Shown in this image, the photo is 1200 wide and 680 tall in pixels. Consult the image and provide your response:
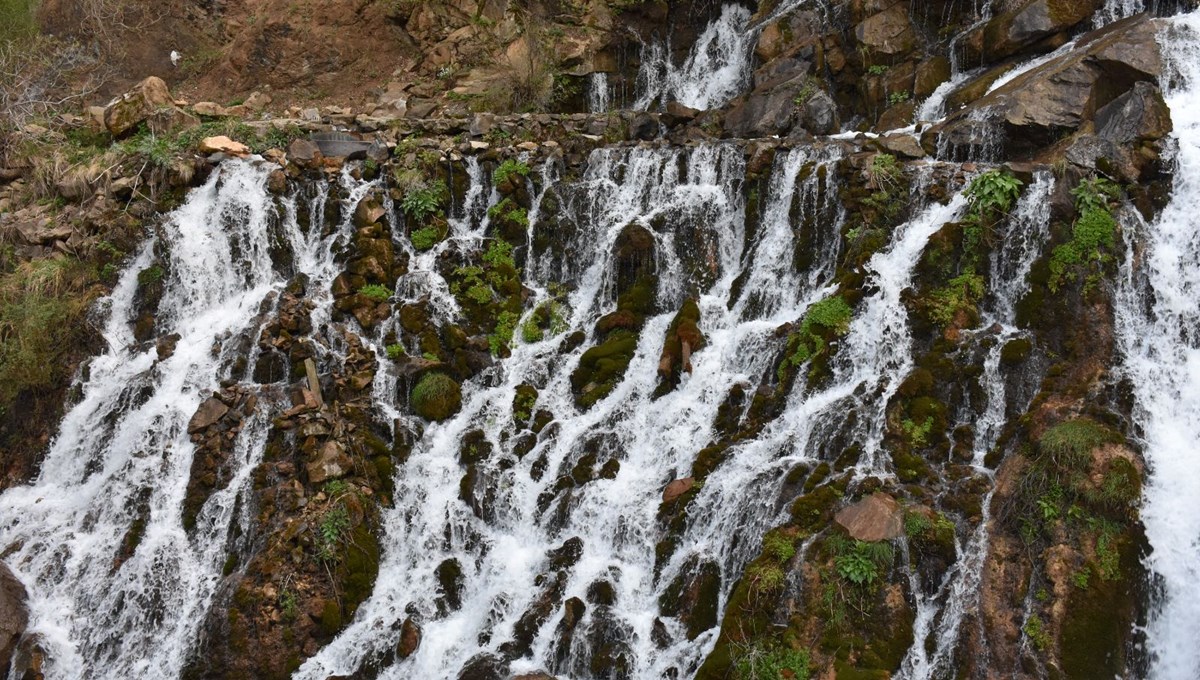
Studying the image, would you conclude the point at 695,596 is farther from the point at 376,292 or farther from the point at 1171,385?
the point at 376,292

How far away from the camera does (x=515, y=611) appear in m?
9.47

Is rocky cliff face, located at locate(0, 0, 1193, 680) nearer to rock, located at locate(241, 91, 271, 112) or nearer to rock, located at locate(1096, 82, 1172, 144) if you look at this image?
rock, located at locate(1096, 82, 1172, 144)

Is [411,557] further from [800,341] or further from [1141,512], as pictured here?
[1141,512]

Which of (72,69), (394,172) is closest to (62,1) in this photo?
(72,69)

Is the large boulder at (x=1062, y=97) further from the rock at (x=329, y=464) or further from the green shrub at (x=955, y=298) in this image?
the rock at (x=329, y=464)

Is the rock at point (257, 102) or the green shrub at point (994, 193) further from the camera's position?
the rock at point (257, 102)

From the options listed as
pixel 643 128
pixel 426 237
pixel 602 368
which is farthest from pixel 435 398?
pixel 643 128

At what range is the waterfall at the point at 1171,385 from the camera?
7.39 m

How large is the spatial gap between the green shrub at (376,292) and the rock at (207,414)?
274cm

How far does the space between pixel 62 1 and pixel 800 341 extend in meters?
21.3

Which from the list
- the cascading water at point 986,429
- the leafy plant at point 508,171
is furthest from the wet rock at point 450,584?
the leafy plant at point 508,171

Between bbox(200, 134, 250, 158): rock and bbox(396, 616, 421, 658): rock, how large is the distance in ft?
30.3

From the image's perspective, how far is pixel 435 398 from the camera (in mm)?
11867

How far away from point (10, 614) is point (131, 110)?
9.88 metres
